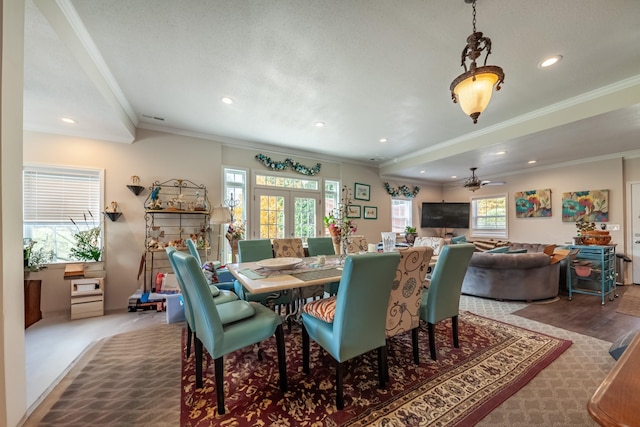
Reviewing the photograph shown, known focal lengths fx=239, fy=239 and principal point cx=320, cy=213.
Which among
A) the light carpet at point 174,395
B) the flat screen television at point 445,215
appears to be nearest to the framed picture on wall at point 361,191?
the flat screen television at point 445,215

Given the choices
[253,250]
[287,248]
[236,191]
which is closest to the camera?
[253,250]

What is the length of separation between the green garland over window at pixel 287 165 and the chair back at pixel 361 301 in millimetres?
3627

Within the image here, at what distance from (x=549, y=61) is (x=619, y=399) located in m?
2.80

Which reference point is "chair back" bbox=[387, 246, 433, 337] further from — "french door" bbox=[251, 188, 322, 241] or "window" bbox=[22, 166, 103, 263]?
"window" bbox=[22, 166, 103, 263]

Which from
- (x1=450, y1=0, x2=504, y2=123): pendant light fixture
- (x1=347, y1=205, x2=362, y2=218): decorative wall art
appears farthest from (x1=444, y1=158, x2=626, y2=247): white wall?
(x1=450, y1=0, x2=504, y2=123): pendant light fixture

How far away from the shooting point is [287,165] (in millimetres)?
4867

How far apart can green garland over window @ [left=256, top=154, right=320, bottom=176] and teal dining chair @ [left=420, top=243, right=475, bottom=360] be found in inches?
138

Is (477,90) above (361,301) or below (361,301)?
above

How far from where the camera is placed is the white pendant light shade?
1.62 meters

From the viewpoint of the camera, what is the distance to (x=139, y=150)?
361 centimetres

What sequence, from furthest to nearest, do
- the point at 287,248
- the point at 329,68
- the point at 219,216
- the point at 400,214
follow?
the point at 400,214 < the point at 219,216 < the point at 287,248 < the point at 329,68

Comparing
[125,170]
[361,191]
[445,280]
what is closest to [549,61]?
[445,280]

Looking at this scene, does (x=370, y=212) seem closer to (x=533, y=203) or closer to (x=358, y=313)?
(x=533, y=203)

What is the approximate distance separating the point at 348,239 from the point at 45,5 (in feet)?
9.66
